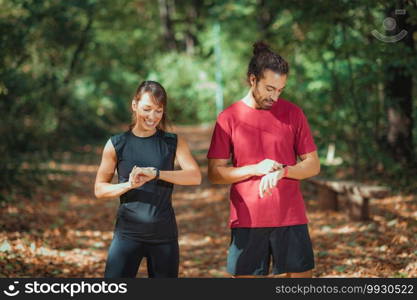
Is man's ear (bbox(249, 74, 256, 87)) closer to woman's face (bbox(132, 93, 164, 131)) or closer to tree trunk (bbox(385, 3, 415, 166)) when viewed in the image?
woman's face (bbox(132, 93, 164, 131))

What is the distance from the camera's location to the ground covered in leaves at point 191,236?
651 cm

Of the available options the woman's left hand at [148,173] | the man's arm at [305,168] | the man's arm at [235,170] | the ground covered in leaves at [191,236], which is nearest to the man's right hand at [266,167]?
the man's arm at [235,170]

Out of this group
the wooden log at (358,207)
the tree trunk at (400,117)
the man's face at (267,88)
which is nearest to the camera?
the man's face at (267,88)

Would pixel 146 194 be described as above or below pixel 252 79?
below

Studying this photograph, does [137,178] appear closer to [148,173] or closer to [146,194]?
[148,173]

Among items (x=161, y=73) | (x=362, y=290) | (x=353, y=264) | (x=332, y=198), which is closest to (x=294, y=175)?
(x=362, y=290)

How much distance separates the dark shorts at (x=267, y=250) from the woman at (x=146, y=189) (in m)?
0.38

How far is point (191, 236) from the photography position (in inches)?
347

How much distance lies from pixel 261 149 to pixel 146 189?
703 mm

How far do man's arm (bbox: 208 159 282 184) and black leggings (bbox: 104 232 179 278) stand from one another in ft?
1.51

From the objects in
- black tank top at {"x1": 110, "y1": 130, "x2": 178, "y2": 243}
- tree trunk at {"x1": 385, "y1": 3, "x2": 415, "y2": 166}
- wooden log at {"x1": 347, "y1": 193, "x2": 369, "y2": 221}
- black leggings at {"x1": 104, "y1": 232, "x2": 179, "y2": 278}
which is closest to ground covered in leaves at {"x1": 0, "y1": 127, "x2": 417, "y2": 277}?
wooden log at {"x1": 347, "y1": 193, "x2": 369, "y2": 221}

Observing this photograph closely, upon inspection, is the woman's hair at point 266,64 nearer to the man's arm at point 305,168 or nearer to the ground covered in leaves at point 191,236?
the man's arm at point 305,168

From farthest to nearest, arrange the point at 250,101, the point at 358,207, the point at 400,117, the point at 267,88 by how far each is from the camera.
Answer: the point at 400,117 < the point at 358,207 < the point at 250,101 < the point at 267,88

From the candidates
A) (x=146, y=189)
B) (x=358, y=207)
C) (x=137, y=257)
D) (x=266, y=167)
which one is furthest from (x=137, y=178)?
(x=358, y=207)
